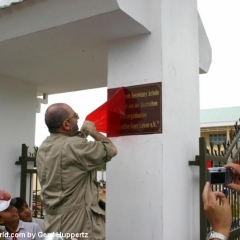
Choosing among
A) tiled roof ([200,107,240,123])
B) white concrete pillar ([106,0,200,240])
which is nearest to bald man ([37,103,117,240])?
white concrete pillar ([106,0,200,240])

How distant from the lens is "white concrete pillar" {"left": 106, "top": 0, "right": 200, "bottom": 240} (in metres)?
3.54

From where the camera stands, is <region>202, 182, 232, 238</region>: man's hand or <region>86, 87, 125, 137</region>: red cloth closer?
<region>202, 182, 232, 238</region>: man's hand

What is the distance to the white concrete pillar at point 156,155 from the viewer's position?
11.6 ft

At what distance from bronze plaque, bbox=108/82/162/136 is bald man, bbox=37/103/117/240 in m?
0.67

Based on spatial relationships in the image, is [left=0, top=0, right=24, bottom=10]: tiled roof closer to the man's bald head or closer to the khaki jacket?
the man's bald head

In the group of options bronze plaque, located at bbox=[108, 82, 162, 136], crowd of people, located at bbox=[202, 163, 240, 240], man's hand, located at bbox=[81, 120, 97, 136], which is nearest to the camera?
crowd of people, located at bbox=[202, 163, 240, 240]

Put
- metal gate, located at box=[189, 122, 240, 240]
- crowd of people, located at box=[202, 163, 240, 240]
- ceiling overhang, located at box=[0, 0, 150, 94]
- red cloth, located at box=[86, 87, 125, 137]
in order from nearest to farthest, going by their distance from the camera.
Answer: crowd of people, located at box=[202, 163, 240, 240], ceiling overhang, located at box=[0, 0, 150, 94], red cloth, located at box=[86, 87, 125, 137], metal gate, located at box=[189, 122, 240, 240]

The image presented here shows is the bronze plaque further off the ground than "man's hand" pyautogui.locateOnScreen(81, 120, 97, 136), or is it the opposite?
the bronze plaque

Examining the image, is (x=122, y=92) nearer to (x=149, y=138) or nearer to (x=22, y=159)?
(x=149, y=138)

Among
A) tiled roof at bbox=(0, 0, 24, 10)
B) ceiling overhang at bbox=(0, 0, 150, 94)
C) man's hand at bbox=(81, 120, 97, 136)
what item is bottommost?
man's hand at bbox=(81, 120, 97, 136)

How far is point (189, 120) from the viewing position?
4273 millimetres

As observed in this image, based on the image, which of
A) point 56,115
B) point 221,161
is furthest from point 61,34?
point 221,161

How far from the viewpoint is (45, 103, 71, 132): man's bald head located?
310cm

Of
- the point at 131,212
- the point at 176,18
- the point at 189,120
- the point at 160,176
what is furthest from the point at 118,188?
the point at 176,18
